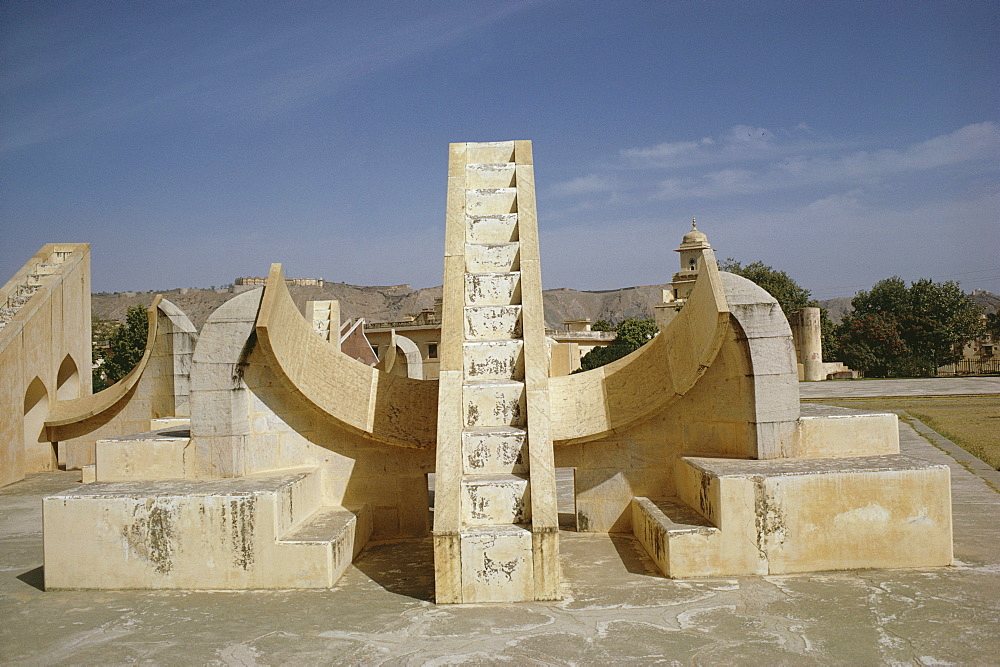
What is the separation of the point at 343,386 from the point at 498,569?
7.91ft

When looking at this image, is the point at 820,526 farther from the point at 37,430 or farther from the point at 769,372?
the point at 37,430

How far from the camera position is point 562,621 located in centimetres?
421

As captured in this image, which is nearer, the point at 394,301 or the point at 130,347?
the point at 130,347

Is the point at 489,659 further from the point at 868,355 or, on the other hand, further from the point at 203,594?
the point at 868,355

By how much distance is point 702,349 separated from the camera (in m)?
5.73

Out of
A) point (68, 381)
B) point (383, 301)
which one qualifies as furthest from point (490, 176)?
point (383, 301)

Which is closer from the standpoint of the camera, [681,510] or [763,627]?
[763,627]

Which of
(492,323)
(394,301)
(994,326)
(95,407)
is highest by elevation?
(394,301)

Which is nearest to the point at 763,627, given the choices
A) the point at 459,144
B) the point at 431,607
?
the point at 431,607

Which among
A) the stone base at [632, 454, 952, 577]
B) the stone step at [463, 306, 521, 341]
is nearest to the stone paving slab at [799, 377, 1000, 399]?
the stone base at [632, 454, 952, 577]

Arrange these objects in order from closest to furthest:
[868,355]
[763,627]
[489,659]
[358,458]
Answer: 1. [489,659]
2. [763,627]
3. [358,458]
4. [868,355]

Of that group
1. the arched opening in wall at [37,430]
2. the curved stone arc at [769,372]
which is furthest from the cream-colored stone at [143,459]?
the arched opening in wall at [37,430]

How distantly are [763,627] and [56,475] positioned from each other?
1046cm

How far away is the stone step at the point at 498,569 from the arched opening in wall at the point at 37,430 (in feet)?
31.3
